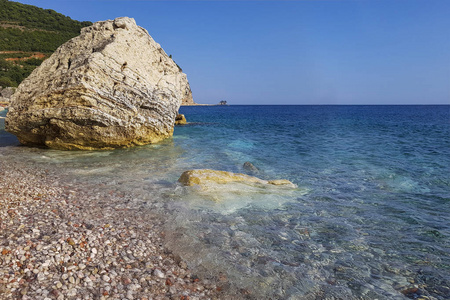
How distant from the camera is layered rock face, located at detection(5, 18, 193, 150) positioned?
1509cm

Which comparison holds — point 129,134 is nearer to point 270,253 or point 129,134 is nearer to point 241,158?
point 241,158

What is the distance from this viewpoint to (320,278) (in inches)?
212

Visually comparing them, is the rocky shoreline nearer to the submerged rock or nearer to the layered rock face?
the submerged rock

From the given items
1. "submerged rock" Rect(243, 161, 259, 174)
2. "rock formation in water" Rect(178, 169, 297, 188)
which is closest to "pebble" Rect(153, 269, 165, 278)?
"rock formation in water" Rect(178, 169, 297, 188)

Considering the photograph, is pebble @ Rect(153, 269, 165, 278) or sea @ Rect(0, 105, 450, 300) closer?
pebble @ Rect(153, 269, 165, 278)

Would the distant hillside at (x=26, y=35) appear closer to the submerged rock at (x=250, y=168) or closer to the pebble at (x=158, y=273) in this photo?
the submerged rock at (x=250, y=168)

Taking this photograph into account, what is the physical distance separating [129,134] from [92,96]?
12.2 ft

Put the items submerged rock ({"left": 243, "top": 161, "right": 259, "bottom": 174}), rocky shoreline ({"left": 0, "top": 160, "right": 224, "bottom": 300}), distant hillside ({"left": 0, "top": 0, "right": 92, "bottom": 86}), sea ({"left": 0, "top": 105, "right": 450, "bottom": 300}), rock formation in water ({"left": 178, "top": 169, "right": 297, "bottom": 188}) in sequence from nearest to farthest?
rocky shoreline ({"left": 0, "top": 160, "right": 224, "bottom": 300})
sea ({"left": 0, "top": 105, "right": 450, "bottom": 300})
rock formation in water ({"left": 178, "top": 169, "right": 297, "bottom": 188})
submerged rock ({"left": 243, "top": 161, "right": 259, "bottom": 174})
distant hillside ({"left": 0, "top": 0, "right": 92, "bottom": 86})

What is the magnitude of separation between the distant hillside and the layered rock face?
71138 mm

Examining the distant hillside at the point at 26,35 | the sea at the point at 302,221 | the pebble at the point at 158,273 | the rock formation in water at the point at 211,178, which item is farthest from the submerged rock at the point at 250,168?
the distant hillside at the point at 26,35

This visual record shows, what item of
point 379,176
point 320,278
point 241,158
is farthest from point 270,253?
point 241,158

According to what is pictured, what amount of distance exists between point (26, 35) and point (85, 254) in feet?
400

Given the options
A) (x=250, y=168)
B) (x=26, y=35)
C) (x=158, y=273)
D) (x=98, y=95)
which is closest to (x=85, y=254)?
(x=158, y=273)

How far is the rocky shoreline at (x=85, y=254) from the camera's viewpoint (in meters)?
4.47
